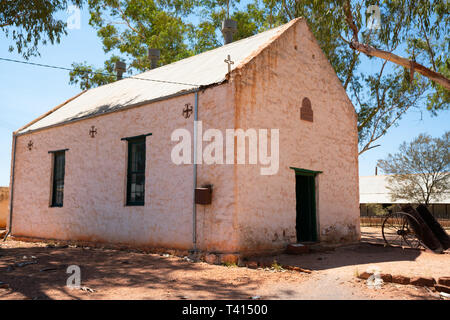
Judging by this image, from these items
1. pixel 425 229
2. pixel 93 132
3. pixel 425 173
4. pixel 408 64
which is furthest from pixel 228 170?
pixel 425 173

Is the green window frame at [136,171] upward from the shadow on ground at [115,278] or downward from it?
upward

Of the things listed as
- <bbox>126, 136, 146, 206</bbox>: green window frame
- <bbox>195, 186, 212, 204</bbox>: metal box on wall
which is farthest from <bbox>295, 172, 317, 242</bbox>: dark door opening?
<bbox>126, 136, 146, 206</bbox>: green window frame

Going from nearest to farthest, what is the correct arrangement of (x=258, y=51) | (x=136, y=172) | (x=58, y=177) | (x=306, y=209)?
(x=258, y=51) < (x=136, y=172) < (x=306, y=209) < (x=58, y=177)

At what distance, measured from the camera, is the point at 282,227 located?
1002 centimetres

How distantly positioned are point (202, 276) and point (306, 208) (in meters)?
5.12

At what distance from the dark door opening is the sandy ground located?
1037 millimetres

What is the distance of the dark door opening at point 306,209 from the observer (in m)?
11.4

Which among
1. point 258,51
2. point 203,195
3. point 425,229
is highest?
point 258,51

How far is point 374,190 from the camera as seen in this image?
3500cm

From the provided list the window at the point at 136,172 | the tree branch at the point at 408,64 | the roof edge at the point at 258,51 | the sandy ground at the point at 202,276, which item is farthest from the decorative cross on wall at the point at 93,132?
the tree branch at the point at 408,64

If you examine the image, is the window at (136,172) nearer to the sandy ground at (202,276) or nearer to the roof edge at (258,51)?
the sandy ground at (202,276)

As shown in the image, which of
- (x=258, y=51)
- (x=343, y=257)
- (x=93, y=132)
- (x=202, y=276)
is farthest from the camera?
(x=93, y=132)

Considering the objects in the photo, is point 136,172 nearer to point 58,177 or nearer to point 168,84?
point 168,84

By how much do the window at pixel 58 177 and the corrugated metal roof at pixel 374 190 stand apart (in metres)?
25.2
